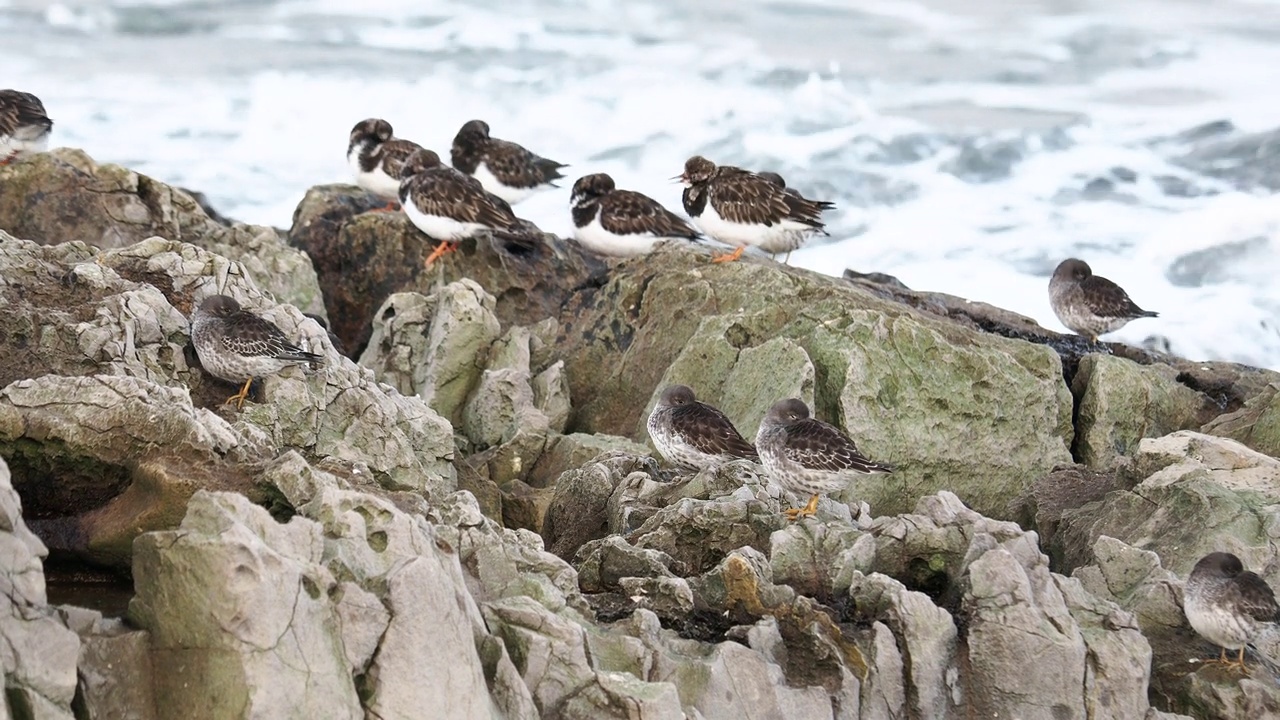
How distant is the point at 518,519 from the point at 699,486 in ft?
6.20

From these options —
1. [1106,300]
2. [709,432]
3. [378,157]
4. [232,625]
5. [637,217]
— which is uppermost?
[232,625]

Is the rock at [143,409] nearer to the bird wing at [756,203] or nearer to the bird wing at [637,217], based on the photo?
the bird wing at [756,203]

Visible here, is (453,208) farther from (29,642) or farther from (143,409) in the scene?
(29,642)

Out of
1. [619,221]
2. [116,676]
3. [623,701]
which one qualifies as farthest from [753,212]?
[116,676]

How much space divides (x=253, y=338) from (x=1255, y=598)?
6.84 meters

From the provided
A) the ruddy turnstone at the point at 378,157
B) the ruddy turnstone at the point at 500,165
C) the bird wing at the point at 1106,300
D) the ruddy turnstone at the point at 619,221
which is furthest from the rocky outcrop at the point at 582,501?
the ruddy turnstone at the point at 500,165

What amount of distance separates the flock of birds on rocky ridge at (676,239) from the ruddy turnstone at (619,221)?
0.05 feet

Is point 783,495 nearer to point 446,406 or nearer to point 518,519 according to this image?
point 518,519

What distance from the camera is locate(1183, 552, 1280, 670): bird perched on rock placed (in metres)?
9.65

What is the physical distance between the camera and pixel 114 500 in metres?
8.55

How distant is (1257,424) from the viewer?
45.4ft

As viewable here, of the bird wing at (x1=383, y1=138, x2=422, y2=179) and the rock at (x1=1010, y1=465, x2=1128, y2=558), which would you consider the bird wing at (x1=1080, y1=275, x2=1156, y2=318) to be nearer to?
the rock at (x1=1010, y1=465, x2=1128, y2=558)

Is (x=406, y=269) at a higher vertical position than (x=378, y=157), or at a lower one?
lower

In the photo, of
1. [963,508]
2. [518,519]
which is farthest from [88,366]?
[963,508]
